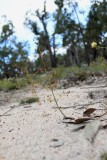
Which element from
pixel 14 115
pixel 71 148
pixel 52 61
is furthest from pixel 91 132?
pixel 52 61

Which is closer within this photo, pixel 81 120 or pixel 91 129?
pixel 91 129

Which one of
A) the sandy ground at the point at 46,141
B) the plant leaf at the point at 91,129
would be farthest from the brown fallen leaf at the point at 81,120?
the plant leaf at the point at 91,129

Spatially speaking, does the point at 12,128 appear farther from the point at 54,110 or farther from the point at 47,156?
the point at 47,156

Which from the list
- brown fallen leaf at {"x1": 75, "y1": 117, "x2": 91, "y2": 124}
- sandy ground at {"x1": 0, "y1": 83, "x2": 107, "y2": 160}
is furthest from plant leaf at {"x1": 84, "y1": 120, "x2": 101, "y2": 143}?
brown fallen leaf at {"x1": 75, "y1": 117, "x2": 91, "y2": 124}

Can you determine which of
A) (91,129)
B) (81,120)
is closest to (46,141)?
(91,129)

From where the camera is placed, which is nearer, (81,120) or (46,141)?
(46,141)

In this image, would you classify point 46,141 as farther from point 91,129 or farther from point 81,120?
point 81,120

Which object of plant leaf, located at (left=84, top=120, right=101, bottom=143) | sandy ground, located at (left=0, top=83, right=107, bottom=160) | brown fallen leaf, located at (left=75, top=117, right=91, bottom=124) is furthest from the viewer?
brown fallen leaf, located at (left=75, top=117, right=91, bottom=124)

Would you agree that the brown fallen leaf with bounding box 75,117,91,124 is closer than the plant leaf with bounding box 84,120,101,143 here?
No

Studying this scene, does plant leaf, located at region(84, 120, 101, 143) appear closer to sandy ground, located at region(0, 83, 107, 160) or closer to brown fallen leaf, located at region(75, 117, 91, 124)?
sandy ground, located at region(0, 83, 107, 160)
